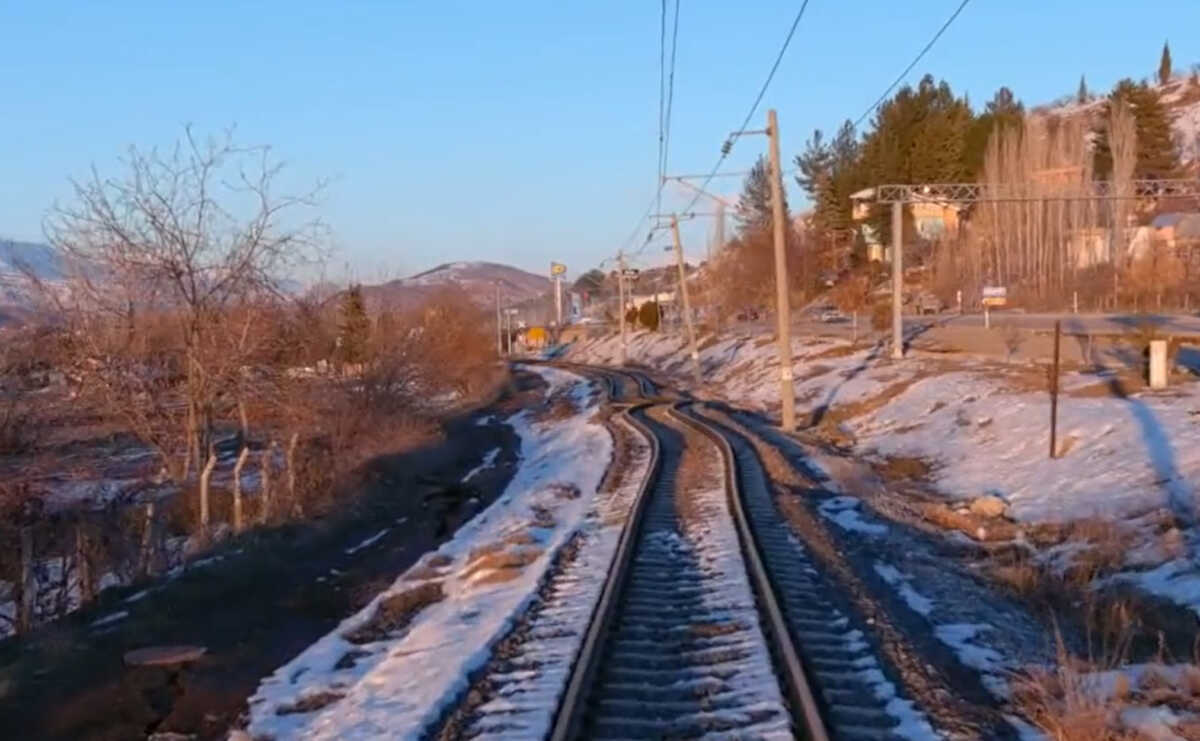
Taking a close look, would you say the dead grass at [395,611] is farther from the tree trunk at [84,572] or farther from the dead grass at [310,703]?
the tree trunk at [84,572]

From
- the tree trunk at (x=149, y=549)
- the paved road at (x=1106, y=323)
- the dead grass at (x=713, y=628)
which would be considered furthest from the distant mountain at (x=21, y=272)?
the paved road at (x=1106, y=323)

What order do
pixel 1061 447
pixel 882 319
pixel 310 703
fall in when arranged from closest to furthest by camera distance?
pixel 310 703 < pixel 1061 447 < pixel 882 319

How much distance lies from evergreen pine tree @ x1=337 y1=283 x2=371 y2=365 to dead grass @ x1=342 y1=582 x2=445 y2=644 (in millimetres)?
25572

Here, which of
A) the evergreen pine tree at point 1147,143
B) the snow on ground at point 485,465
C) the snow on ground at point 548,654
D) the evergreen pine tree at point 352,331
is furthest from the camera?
the evergreen pine tree at point 1147,143

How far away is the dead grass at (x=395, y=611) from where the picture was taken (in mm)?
11720

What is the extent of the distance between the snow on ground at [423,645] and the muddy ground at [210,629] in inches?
14.1

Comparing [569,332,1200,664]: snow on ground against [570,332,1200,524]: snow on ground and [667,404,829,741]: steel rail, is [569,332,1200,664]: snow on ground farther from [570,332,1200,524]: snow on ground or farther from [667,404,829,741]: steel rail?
[667,404,829,741]: steel rail

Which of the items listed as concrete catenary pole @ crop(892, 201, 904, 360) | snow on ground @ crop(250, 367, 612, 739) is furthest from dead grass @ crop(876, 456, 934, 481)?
concrete catenary pole @ crop(892, 201, 904, 360)

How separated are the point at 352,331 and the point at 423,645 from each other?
3252cm

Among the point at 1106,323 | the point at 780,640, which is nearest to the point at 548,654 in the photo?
the point at 780,640

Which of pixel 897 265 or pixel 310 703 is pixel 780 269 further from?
pixel 310 703

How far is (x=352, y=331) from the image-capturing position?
42.6 m

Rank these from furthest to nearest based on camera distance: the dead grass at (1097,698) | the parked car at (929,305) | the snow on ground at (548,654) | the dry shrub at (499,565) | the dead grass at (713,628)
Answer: the parked car at (929,305) < the dry shrub at (499,565) < the dead grass at (713,628) < the snow on ground at (548,654) < the dead grass at (1097,698)

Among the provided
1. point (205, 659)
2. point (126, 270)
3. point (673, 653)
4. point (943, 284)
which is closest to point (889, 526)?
point (673, 653)
